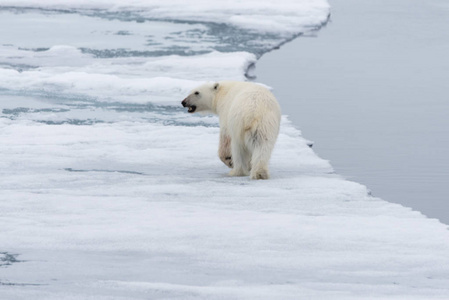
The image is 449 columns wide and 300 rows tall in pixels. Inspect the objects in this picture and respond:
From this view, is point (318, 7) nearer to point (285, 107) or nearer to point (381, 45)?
point (381, 45)

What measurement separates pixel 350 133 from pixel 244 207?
9.93 feet

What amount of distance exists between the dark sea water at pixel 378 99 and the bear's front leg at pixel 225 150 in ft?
2.76

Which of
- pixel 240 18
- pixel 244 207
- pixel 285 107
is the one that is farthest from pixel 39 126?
pixel 240 18

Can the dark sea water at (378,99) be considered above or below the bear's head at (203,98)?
below

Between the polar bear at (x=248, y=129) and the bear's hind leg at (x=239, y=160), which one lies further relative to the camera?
the bear's hind leg at (x=239, y=160)

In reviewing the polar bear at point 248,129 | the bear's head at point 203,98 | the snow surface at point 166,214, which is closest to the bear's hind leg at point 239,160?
the polar bear at point 248,129

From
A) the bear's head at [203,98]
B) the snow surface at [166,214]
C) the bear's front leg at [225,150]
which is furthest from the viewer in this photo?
the bear's head at [203,98]

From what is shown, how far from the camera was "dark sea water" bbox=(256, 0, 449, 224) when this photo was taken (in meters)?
6.39

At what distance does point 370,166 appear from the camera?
6.64 metres

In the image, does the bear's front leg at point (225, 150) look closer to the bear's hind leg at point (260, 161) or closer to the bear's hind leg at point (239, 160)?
the bear's hind leg at point (239, 160)

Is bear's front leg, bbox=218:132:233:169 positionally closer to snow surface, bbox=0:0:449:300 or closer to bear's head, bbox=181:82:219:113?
snow surface, bbox=0:0:449:300

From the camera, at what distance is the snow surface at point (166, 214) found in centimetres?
359

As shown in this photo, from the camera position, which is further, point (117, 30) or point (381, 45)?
point (117, 30)

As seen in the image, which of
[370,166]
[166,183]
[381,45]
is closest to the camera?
[166,183]
